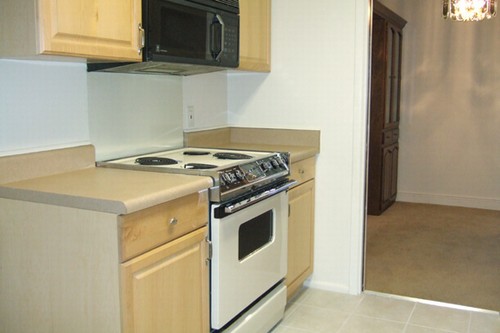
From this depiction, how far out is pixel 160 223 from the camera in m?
1.73

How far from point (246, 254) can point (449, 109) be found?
3.79 meters

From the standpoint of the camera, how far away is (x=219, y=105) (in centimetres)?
326

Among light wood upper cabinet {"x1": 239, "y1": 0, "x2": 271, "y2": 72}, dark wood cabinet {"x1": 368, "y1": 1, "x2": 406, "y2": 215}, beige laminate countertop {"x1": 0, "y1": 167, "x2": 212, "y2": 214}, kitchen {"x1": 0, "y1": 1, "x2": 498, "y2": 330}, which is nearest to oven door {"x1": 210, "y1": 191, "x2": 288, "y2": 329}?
beige laminate countertop {"x1": 0, "y1": 167, "x2": 212, "y2": 214}

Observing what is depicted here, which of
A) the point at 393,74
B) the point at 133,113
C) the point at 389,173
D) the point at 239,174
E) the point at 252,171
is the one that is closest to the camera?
the point at 239,174

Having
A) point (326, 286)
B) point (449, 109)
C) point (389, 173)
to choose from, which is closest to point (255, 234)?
point (326, 286)

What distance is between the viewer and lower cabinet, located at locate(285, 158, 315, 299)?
2.81 meters

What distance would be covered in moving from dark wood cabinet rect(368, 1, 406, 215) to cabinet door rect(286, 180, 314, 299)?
6.43 ft

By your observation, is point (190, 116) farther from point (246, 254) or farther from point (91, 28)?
point (91, 28)

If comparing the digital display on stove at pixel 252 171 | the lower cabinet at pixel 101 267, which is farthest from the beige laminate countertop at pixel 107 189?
the digital display on stove at pixel 252 171

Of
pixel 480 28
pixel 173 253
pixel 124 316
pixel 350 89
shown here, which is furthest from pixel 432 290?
pixel 480 28

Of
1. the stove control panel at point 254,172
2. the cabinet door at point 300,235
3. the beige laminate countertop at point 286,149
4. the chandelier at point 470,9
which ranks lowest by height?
the cabinet door at point 300,235

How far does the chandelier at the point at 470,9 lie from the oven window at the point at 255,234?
2417mm

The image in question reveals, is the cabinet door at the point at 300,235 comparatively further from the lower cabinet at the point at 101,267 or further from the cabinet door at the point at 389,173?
the cabinet door at the point at 389,173

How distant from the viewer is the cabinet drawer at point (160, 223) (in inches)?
62.7
